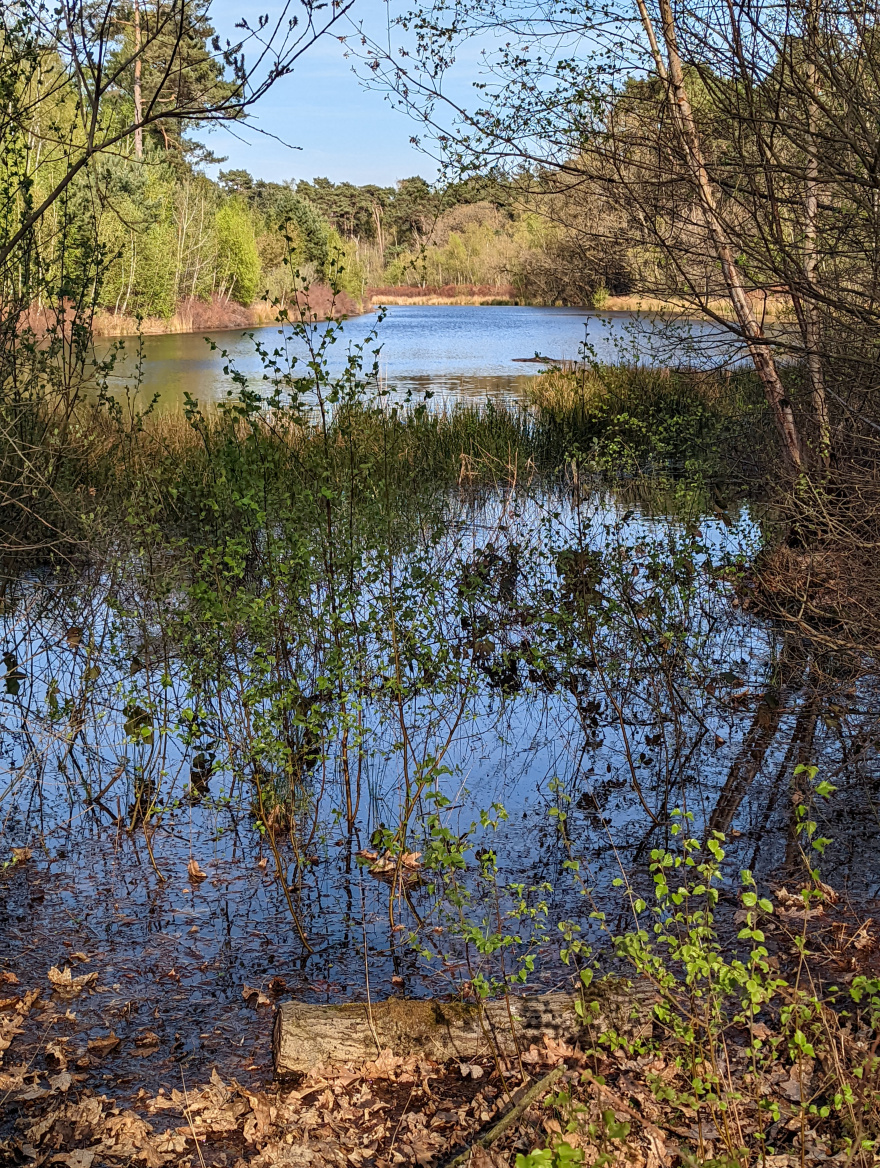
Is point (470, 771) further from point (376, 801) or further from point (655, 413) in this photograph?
point (655, 413)

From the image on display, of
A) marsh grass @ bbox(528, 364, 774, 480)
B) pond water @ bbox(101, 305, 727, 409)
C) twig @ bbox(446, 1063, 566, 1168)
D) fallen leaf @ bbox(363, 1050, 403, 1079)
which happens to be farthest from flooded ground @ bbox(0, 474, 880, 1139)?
marsh grass @ bbox(528, 364, 774, 480)

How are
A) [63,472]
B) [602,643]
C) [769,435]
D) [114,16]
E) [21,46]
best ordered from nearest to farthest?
[114,16] → [21,46] → [602,643] → [63,472] → [769,435]

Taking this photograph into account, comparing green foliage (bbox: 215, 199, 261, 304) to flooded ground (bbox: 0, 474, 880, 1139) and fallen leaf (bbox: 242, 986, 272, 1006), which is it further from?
fallen leaf (bbox: 242, 986, 272, 1006)

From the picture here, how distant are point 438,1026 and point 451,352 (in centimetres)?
3320

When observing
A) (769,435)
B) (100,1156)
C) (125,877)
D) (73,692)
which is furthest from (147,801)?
(769,435)

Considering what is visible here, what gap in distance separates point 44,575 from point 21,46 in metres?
4.27

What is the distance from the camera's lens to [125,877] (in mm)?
4074

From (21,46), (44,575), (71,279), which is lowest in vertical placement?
(44,575)

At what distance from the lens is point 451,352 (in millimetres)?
34844

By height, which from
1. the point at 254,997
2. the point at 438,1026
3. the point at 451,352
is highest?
the point at 451,352

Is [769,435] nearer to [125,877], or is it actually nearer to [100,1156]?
Answer: [125,877]

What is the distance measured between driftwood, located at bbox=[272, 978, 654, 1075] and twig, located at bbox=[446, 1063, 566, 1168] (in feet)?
0.80

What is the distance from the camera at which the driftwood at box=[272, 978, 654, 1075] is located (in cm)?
288

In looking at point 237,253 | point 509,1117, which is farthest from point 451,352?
point 509,1117
